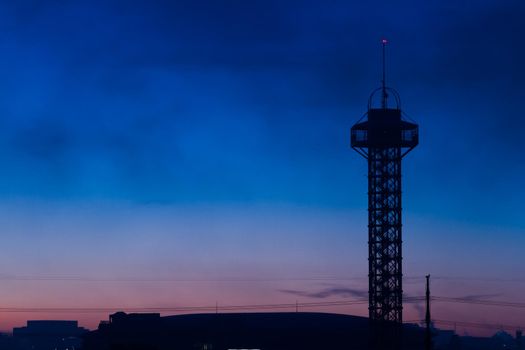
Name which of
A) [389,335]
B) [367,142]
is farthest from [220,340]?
[367,142]

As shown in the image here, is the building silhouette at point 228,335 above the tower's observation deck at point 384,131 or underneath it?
underneath

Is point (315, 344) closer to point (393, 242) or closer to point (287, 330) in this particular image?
point (287, 330)

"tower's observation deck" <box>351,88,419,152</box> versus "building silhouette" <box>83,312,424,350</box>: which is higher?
"tower's observation deck" <box>351,88,419,152</box>

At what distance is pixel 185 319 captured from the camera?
616 feet

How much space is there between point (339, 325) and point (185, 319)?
31.3m

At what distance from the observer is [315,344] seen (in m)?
171

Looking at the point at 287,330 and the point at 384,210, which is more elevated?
the point at 384,210

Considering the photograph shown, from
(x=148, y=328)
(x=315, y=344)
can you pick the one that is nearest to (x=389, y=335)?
(x=315, y=344)

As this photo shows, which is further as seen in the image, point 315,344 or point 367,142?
point 315,344

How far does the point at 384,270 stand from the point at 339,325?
52596mm

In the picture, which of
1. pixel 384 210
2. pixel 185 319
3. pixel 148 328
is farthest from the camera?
pixel 185 319

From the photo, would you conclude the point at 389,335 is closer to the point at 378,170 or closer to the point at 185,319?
the point at 378,170

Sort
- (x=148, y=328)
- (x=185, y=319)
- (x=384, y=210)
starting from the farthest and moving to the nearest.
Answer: (x=185, y=319), (x=148, y=328), (x=384, y=210)

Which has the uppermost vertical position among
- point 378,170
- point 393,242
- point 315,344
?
point 378,170
